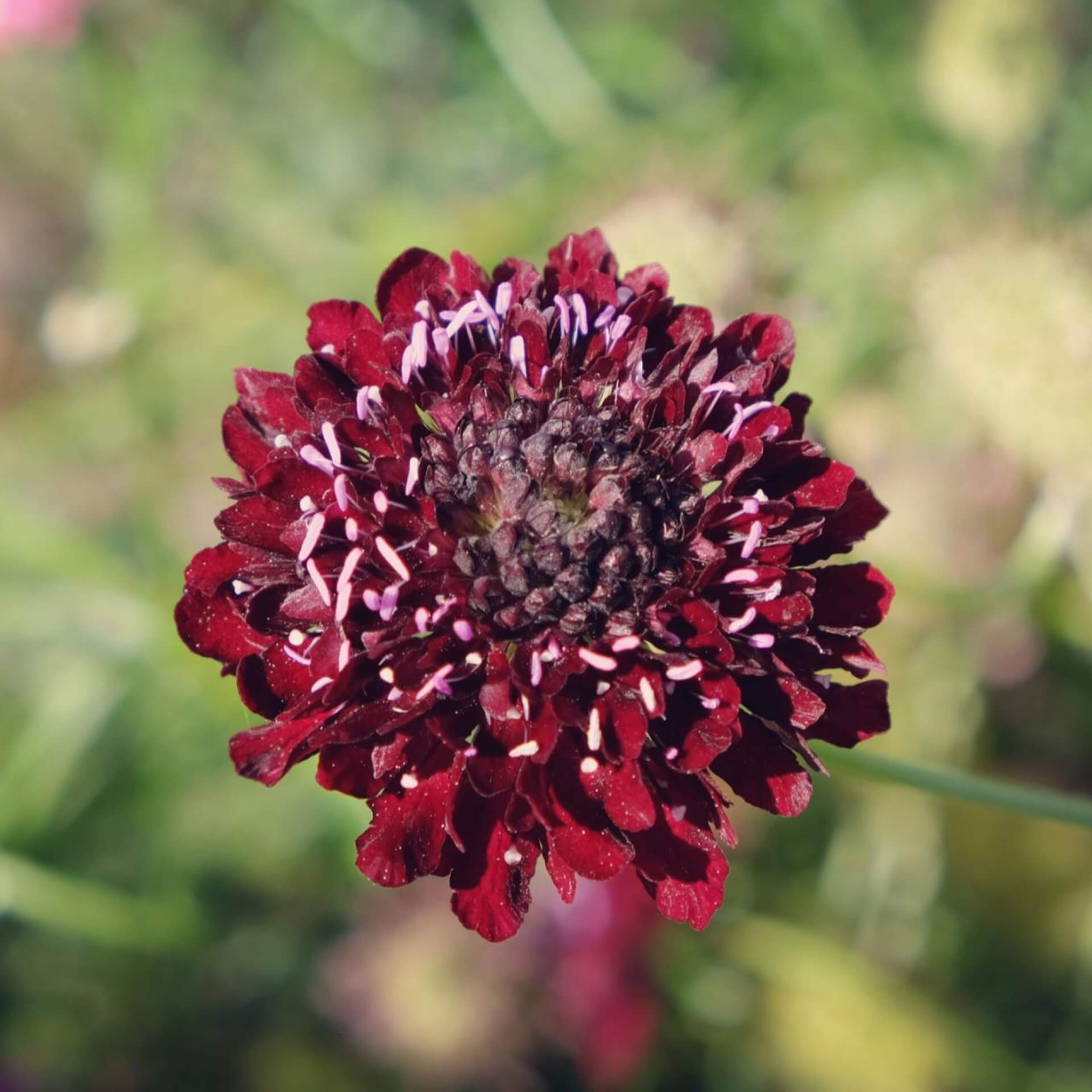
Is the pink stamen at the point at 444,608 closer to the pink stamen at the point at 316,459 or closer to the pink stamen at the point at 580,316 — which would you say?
the pink stamen at the point at 316,459

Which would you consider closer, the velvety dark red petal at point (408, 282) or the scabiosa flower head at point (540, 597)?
the scabiosa flower head at point (540, 597)

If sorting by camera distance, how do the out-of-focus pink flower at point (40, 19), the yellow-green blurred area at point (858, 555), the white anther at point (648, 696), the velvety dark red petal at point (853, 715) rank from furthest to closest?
the out-of-focus pink flower at point (40, 19) < the yellow-green blurred area at point (858, 555) < the velvety dark red petal at point (853, 715) < the white anther at point (648, 696)

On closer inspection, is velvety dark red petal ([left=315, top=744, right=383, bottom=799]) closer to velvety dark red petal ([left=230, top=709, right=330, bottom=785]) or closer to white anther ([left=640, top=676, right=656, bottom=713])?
velvety dark red petal ([left=230, top=709, right=330, bottom=785])

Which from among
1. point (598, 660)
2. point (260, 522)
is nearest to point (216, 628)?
point (260, 522)

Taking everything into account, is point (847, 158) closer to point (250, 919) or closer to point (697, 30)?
point (697, 30)

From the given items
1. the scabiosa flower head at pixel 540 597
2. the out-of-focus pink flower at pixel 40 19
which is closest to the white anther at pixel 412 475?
the scabiosa flower head at pixel 540 597

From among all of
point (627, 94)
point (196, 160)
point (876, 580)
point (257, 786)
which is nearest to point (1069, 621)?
point (876, 580)
